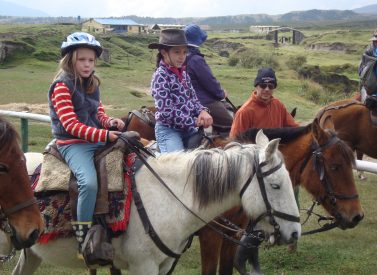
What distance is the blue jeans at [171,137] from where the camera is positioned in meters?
5.00

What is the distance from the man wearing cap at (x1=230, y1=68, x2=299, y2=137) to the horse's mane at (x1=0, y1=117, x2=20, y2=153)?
2.56m

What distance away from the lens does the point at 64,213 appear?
4000 millimetres

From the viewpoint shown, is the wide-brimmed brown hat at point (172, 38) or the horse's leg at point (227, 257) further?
the horse's leg at point (227, 257)

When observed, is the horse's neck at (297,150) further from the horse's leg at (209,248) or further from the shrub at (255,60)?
the shrub at (255,60)

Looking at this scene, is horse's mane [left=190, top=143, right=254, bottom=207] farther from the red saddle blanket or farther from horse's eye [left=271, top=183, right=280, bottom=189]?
the red saddle blanket

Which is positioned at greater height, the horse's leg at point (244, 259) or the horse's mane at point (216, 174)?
the horse's mane at point (216, 174)

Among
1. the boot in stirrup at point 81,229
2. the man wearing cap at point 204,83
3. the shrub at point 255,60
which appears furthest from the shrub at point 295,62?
the boot in stirrup at point 81,229

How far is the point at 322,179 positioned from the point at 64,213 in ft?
7.99

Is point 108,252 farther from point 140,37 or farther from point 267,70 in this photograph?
point 140,37

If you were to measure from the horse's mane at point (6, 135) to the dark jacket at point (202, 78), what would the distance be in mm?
2901

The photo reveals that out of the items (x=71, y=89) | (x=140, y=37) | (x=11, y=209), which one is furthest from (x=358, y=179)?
(x=140, y=37)

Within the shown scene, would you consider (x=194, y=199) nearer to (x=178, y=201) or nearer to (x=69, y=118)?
(x=178, y=201)

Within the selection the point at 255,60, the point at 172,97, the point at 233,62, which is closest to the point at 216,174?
the point at 172,97

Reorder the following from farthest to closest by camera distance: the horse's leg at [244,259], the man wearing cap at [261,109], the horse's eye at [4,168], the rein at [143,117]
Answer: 1. the rein at [143,117]
2. the horse's leg at [244,259]
3. the man wearing cap at [261,109]
4. the horse's eye at [4,168]
